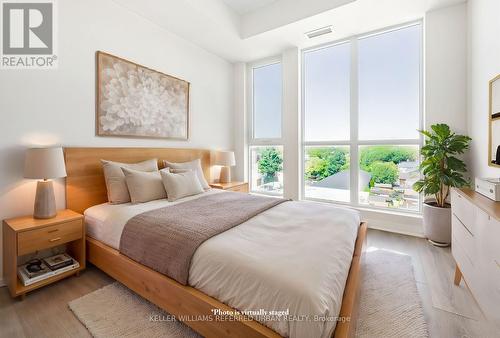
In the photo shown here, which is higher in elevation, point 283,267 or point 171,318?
point 283,267

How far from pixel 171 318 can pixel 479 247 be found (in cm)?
209

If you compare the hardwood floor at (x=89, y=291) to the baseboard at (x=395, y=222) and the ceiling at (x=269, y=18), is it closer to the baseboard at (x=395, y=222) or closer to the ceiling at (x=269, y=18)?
the baseboard at (x=395, y=222)

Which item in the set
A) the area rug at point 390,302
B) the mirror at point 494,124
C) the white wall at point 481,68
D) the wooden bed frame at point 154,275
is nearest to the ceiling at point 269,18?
the white wall at point 481,68

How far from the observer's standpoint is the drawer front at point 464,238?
1.56 metres

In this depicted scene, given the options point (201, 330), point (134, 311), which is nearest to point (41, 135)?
point (134, 311)

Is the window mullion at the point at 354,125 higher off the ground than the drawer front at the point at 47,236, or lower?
higher

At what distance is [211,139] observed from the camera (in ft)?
13.3

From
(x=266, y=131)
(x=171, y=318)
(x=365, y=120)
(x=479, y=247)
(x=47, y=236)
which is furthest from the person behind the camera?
(x=266, y=131)

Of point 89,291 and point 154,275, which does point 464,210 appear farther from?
point 89,291

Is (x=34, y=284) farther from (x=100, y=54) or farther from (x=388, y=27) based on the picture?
(x=388, y=27)

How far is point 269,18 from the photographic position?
129 inches

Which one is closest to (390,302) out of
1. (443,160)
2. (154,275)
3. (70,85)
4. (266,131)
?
(154,275)

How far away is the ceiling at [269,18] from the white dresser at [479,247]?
7.86 feet

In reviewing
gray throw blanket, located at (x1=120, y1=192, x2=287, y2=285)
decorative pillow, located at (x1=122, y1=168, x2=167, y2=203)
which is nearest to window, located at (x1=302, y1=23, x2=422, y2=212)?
gray throw blanket, located at (x1=120, y1=192, x2=287, y2=285)
